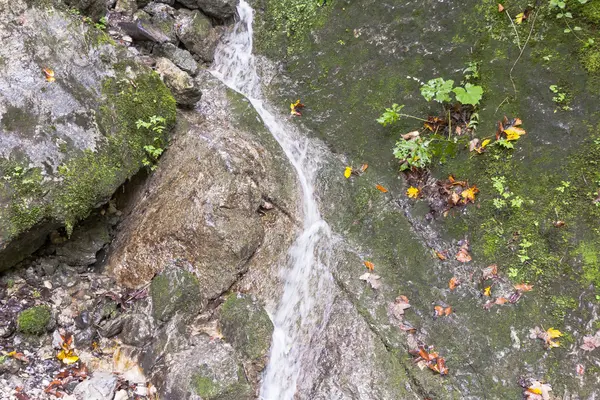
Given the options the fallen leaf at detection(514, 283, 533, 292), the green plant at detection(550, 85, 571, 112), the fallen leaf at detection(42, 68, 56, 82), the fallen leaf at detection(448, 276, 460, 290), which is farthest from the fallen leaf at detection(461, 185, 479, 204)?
the fallen leaf at detection(42, 68, 56, 82)

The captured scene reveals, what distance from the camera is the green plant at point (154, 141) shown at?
5.51 metres

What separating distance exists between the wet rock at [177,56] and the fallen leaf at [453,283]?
572 cm

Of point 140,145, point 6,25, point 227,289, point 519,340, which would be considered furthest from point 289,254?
point 6,25

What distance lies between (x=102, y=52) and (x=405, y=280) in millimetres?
5315

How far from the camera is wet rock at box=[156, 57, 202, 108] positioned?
629 cm

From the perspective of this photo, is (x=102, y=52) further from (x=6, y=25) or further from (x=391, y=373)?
(x=391, y=373)

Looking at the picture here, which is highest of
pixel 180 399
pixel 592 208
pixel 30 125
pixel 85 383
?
pixel 592 208

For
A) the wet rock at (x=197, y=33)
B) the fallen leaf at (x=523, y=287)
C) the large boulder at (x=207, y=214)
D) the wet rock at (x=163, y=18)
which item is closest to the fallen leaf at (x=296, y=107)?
the large boulder at (x=207, y=214)

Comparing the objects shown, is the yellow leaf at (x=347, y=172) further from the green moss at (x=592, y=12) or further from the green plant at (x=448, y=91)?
the green moss at (x=592, y=12)

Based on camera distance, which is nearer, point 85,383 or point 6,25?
point 85,383

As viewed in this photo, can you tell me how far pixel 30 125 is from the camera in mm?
4695

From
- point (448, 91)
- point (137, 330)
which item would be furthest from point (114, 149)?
point (448, 91)

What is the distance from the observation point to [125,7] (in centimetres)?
733

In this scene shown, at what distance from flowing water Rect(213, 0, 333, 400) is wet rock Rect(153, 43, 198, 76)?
127 cm
